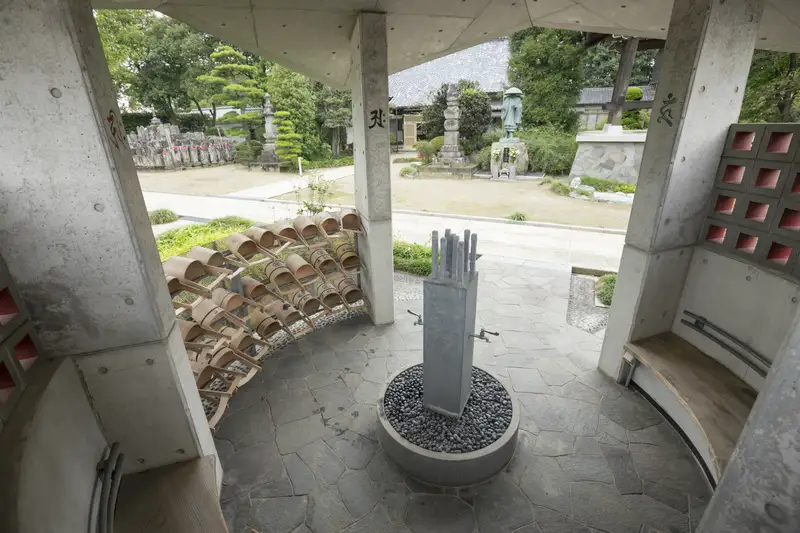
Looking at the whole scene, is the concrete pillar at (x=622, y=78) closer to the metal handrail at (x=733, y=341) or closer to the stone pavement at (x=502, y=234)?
the stone pavement at (x=502, y=234)

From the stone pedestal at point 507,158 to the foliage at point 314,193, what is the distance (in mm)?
8919

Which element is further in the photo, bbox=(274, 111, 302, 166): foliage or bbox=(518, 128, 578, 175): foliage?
bbox=(274, 111, 302, 166): foliage

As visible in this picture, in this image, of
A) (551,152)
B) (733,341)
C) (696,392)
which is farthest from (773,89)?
(551,152)

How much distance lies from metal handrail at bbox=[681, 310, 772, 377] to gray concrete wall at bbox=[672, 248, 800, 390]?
0.05 m

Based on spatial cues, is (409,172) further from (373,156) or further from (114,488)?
(114,488)

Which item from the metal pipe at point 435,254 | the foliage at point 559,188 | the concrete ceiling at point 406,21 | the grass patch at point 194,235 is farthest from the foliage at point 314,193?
the foliage at point 559,188

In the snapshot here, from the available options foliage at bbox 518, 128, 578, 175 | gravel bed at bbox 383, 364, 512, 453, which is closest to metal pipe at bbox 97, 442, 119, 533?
gravel bed at bbox 383, 364, 512, 453

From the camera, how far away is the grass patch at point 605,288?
732 centimetres

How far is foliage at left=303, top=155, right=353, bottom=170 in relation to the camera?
82.5 feet

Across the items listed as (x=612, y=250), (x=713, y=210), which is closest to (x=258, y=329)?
(x=713, y=210)

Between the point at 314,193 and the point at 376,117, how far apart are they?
11.4 m

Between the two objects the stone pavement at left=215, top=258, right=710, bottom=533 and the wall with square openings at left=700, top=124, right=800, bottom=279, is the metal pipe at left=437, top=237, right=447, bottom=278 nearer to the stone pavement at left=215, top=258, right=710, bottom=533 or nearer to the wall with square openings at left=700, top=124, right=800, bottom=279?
the stone pavement at left=215, top=258, right=710, bottom=533

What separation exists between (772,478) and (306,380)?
4.63m

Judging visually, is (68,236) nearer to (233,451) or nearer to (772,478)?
(233,451)
